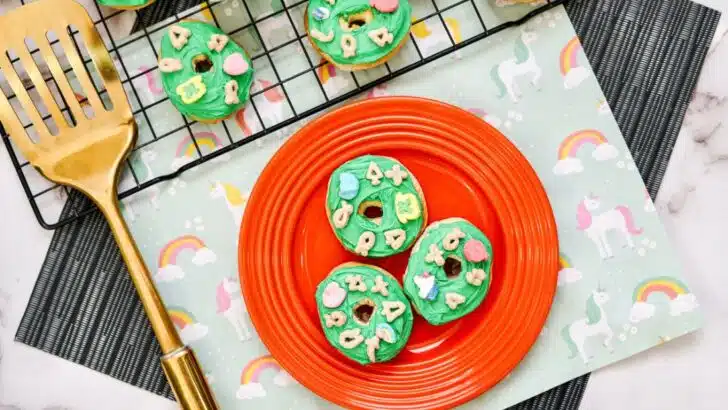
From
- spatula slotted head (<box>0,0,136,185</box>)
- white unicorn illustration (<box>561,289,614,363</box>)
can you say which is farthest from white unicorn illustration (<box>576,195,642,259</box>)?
spatula slotted head (<box>0,0,136,185</box>)

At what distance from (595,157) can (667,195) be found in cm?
17

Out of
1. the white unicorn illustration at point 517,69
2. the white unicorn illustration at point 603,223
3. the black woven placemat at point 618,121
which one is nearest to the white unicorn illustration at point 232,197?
the black woven placemat at point 618,121

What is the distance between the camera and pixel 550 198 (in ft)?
4.75

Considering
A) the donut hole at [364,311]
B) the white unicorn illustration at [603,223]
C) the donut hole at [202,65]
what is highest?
the donut hole at [202,65]

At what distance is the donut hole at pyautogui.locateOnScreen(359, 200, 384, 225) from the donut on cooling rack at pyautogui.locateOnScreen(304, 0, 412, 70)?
0.83 ft

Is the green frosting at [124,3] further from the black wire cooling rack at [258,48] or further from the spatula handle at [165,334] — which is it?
the spatula handle at [165,334]

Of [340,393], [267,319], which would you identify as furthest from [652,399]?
[267,319]

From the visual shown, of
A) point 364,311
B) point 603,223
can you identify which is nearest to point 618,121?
point 603,223

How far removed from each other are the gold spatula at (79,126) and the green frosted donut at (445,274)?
1.42ft

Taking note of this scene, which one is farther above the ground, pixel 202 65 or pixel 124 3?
pixel 124 3

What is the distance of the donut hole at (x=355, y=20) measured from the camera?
4.49ft

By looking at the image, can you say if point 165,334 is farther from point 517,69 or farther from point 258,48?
point 517,69

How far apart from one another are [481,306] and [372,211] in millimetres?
274

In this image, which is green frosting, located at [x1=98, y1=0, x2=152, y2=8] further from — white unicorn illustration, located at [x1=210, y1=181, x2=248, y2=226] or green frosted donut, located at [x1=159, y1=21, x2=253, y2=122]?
white unicorn illustration, located at [x1=210, y1=181, x2=248, y2=226]
